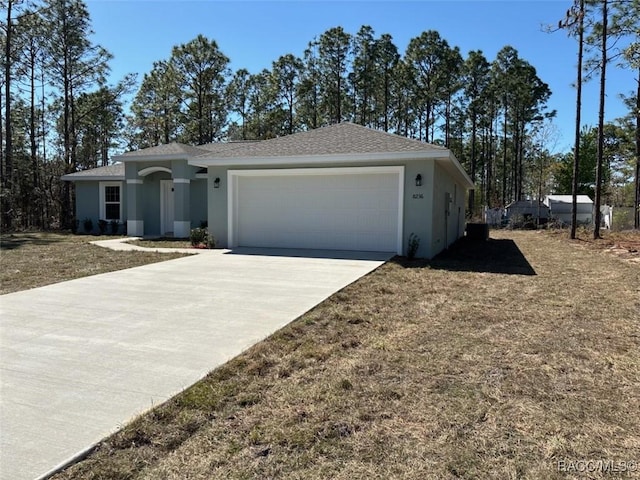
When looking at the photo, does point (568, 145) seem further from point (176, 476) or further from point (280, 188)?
point (176, 476)

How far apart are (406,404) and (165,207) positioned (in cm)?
1626

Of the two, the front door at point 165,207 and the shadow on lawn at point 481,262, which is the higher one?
the front door at point 165,207

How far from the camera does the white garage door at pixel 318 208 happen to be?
1110 cm

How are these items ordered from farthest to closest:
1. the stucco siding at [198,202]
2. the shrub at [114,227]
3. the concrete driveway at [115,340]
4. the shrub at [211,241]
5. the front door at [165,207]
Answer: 1. the shrub at [114,227]
2. the front door at [165,207]
3. the stucco siding at [198,202]
4. the shrub at [211,241]
5. the concrete driveway at [115,340]

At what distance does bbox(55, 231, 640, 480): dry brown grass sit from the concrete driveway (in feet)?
0.87

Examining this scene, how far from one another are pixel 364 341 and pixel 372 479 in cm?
222

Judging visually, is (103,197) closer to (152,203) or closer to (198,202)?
(152,203)

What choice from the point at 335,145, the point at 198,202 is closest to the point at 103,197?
the point at 198,202

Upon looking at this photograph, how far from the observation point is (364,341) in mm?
4426

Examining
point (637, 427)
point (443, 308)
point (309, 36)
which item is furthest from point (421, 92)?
point (637, 427)

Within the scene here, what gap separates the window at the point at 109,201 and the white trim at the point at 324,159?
7.67m

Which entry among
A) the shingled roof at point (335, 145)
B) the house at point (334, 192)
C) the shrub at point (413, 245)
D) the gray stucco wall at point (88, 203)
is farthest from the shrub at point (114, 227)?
the shrub at point (413, 245)

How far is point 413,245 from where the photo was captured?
34.4 feet

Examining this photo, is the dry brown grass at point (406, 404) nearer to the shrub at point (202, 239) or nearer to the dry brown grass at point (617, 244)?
the shrub at point (202, 239)
